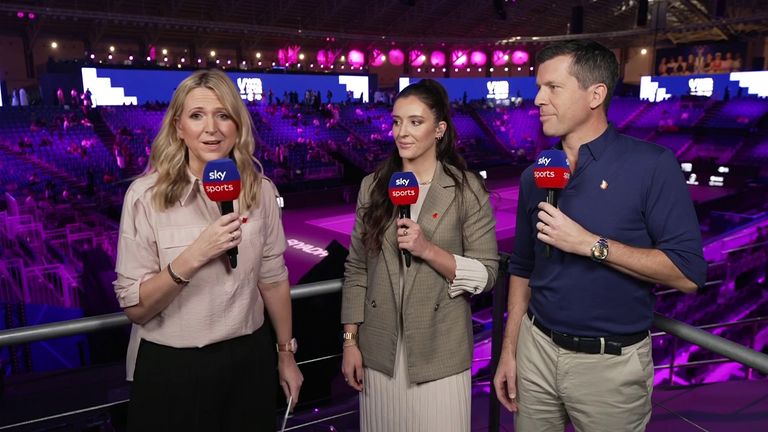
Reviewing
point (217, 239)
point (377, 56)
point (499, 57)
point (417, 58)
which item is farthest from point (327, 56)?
point (217, 239)

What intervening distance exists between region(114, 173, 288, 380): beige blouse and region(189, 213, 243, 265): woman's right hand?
5.1 inches

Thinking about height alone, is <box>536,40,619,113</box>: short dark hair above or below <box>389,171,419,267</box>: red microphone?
above

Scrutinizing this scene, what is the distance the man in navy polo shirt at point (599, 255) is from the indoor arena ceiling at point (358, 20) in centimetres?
1677

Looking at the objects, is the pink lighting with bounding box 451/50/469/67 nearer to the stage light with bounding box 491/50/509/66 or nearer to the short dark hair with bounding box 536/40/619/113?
the stage light with bounding box 491/50/509/66

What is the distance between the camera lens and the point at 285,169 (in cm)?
1556

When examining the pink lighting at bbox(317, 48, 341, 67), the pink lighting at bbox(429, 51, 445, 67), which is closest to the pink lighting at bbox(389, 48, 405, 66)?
the pink lighting at bbox(429, 51, 445, 67)

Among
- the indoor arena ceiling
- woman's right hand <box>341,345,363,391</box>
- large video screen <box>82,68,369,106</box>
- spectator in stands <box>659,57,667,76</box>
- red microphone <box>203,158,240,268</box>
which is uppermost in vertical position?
the indoor arena ceiling

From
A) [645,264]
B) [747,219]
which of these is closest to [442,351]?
[645,264]

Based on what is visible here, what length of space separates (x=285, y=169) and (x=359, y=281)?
560 inches

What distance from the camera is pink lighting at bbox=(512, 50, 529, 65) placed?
1232 inches

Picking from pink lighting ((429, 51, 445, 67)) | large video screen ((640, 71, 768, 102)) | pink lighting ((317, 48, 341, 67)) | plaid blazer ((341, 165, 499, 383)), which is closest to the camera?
plaid blazer ((341, 165, 499, 383))

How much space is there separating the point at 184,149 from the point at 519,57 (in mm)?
32277

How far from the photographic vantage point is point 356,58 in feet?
92.0

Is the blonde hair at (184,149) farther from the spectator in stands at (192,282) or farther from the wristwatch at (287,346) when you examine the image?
the wristwatch at (287,346)
